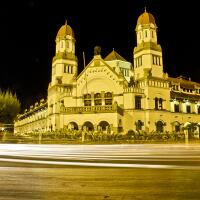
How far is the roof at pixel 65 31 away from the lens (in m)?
58.7

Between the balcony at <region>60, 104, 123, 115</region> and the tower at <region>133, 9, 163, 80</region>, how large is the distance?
8573 mm

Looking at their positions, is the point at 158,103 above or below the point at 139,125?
above

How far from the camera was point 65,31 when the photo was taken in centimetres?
5878

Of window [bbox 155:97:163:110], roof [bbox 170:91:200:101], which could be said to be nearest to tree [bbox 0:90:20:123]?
window [bbox 155:97:163:110]

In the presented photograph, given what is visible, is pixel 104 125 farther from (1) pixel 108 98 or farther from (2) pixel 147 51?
(2) pixel 147 51

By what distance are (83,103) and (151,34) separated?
1761 cm

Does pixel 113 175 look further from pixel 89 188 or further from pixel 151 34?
pixel 151 34

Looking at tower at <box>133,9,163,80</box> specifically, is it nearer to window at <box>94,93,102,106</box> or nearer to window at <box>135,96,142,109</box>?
window at <box>135,96,142,109</box>

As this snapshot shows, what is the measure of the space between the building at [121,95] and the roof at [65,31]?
0.21 meters

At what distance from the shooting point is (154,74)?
1996 inches

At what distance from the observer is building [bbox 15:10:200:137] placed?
47.0 meters

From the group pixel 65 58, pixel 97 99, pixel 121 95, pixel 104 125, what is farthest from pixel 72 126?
pixel 65 58

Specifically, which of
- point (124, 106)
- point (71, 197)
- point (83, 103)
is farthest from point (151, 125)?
point (71, 197)

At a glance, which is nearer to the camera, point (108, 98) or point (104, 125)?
point (104, 125)
